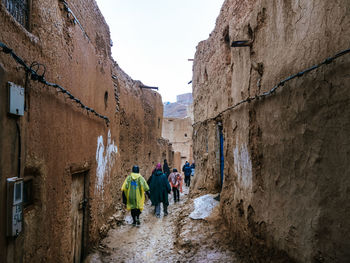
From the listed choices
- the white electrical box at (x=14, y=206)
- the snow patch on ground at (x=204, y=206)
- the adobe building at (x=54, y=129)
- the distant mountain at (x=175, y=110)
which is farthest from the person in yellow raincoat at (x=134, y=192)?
the distant mountain at (x=175, y=110)

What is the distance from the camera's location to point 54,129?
297cm

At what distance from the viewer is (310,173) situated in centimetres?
226

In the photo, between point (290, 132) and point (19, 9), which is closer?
point (19, 9)

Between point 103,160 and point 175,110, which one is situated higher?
point 175,110

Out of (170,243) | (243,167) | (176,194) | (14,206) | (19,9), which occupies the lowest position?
(170,243)

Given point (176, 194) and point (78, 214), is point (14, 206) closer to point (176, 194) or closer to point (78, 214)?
point (78, 214)

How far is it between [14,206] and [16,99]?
32.8 inches

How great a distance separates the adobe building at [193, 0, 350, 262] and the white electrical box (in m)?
2.37

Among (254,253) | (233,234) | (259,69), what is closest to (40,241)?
(254,253)

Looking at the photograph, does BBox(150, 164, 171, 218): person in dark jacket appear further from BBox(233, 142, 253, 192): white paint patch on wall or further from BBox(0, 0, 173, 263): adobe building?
BBox(233, 142, 253, 192): white paint patch on wall

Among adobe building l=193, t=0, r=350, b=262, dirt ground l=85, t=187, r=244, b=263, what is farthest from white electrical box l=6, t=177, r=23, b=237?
dirt ground l=85, t=187, r=244, b=263

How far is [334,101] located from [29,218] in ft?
8.98

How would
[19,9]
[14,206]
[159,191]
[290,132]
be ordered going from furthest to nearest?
[159,191] < [290,132] < [19,9] < [14,206]

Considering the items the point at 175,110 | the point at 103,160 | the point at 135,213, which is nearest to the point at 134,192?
the point at 135,213
